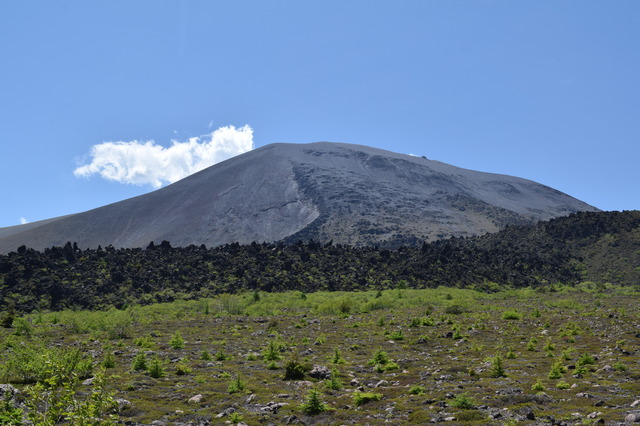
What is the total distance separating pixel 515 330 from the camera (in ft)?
85.0

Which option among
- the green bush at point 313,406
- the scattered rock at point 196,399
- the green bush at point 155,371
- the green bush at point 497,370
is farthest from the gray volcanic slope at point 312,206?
the green bush at point 313,406

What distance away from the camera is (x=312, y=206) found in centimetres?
13125

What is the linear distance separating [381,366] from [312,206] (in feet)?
373

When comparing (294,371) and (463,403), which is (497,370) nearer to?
(463,403)

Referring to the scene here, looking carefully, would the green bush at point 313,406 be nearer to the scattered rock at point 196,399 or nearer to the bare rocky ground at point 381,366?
the bare rocky ground at point 381,366

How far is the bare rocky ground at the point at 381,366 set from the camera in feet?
38.8

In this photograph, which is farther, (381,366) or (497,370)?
(381,366)

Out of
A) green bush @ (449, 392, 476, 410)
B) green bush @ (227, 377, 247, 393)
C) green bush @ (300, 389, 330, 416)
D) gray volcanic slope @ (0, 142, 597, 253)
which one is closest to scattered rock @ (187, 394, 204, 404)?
green bush @ (227, 377, 247, 393)

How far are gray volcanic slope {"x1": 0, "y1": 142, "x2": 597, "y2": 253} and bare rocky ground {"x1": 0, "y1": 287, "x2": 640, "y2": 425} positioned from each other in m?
71.5

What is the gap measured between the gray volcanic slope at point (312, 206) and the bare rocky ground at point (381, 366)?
2815 inches

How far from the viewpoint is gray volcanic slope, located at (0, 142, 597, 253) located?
116062 mm

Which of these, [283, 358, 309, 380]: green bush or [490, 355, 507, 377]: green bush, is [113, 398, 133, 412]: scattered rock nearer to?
[283, 358, 309, 380]: green bush

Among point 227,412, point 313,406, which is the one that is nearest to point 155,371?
point 227,412

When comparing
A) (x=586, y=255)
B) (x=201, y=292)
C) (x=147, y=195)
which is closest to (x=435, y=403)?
(x=201, y=292)
